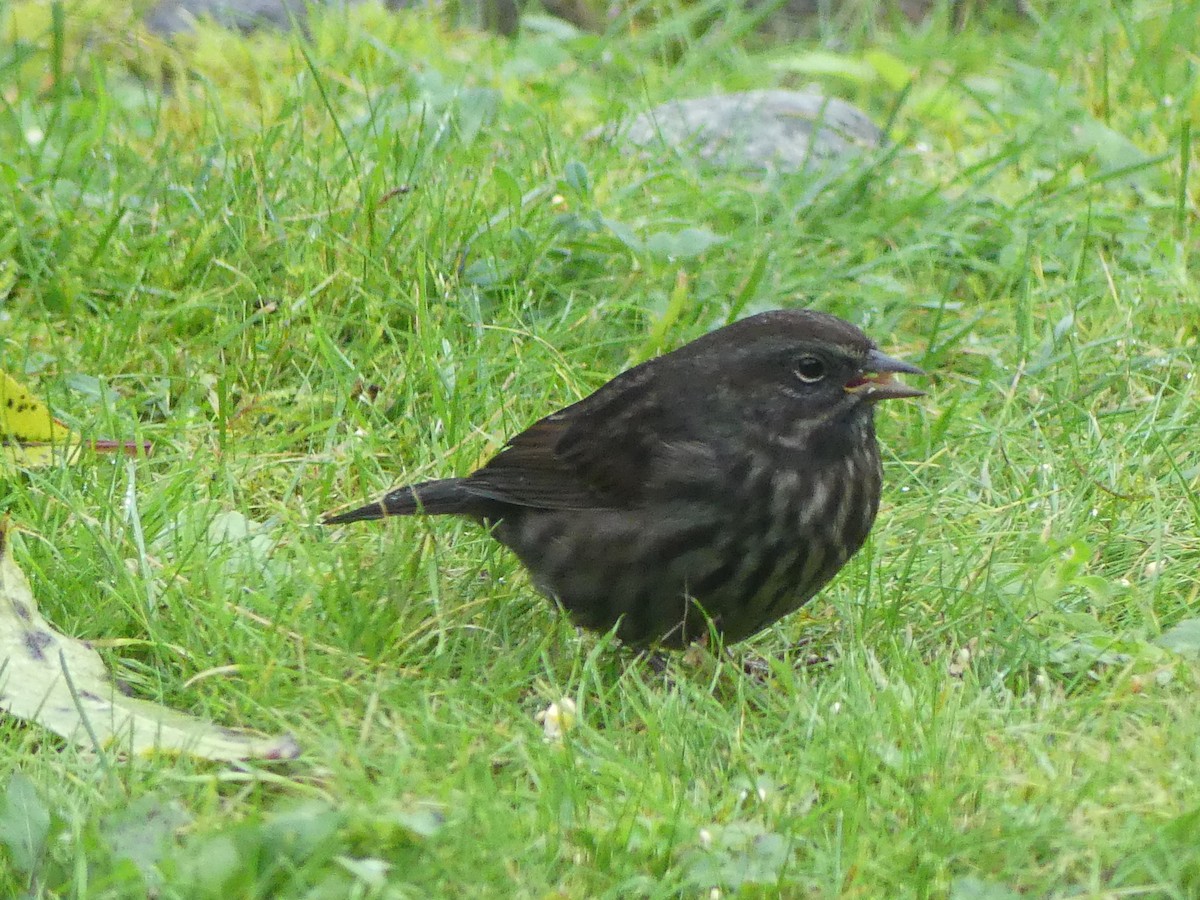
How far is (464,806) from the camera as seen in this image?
2.94 meters

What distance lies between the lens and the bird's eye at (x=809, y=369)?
3.82m

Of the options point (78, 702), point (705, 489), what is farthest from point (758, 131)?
point (78, 702)

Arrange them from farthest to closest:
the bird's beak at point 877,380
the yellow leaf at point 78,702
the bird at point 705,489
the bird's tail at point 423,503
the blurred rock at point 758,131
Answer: the blurred rock at point 758,131 < the bird's tail at point 423,503 < the bird's beak at point 877,380 < the bird at point 705,489 < the yellow leaf at point 78,702

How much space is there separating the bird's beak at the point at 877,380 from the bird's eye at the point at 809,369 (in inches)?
2.6

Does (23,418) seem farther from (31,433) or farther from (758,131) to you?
(758,131)

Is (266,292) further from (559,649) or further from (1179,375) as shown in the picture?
(1179,375)

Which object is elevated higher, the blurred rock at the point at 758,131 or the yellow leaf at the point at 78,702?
the blurred rock at the point at 758,131

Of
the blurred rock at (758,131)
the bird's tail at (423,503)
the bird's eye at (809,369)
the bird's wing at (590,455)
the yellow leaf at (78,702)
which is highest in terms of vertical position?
the bird's eye at (809,369)

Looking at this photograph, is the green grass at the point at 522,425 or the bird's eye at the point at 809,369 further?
the bird's eye at the point at 809,369

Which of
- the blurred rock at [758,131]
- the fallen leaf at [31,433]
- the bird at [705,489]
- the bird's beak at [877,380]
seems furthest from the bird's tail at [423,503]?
the blurred rock at [758,131]

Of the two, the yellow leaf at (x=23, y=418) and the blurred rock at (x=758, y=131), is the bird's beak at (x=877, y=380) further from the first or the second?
the blurred rock at (x=758, y=131)

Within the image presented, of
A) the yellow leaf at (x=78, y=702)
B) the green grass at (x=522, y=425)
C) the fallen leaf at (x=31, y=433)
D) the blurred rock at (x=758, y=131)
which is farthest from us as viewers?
the blurred rock at (x=758, y=131)

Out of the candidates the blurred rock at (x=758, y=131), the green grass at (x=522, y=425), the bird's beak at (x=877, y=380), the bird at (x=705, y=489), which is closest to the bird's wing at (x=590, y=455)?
the bird at (x=705, y=489)

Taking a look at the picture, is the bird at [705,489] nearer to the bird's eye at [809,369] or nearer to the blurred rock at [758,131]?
the bird's eye at [809,369]
